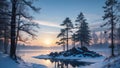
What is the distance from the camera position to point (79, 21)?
253 ft

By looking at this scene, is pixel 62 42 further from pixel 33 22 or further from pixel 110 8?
pixel 33 22

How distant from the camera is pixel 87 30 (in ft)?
253

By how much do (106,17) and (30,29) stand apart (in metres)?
23.9

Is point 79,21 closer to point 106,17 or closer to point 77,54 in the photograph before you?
point 77,54

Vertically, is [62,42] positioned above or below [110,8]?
below

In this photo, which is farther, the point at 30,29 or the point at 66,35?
the point at 66,35

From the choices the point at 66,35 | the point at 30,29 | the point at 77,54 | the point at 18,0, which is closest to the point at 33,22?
the point at 30,29

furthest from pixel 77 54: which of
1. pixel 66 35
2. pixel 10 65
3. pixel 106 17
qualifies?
pixel 10 65

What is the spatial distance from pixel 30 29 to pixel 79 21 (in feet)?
173

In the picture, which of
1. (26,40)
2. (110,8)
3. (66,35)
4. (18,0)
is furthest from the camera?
(66,35)

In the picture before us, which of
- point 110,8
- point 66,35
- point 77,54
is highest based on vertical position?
point 110,8

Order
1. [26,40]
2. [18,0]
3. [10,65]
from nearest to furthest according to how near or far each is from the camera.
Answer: [10,65] < [18,0] < [26,40]

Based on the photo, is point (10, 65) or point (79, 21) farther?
point (79, 21)

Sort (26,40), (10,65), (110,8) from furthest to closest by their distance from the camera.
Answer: (110,8) < (26,40) < (10,65)
